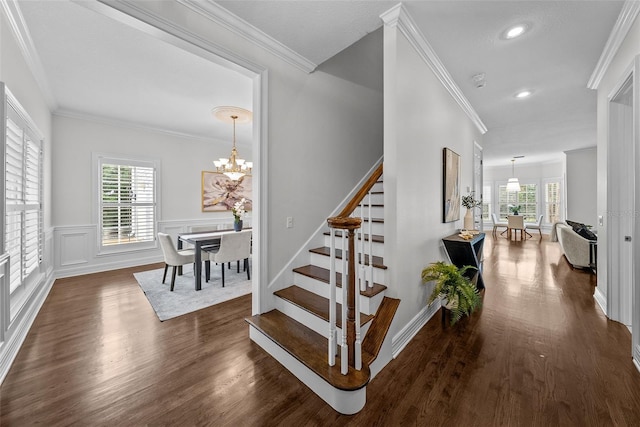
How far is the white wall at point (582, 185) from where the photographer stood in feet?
23.1

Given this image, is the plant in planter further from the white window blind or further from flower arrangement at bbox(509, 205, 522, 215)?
flower arrangement at bbox(509, 205, 522, 215)

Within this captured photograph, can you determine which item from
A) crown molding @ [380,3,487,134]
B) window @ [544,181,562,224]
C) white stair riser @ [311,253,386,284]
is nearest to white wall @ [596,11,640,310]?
crown molding @ [380,3,487,134]

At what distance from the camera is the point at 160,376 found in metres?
1.88

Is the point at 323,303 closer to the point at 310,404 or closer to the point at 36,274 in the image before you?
the point at 310,404

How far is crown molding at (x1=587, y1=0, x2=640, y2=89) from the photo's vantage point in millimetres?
1952

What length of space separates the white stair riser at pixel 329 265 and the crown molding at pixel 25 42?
325 cm

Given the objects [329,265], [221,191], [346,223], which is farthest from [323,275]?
[221,191]

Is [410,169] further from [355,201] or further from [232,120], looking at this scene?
[232,120]

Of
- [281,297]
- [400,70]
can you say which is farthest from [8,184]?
[400,70]

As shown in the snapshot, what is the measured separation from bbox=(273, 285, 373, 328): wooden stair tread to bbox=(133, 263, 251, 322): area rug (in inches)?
49.3

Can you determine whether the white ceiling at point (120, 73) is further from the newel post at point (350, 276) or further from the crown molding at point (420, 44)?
the newel post at point (350, 276)

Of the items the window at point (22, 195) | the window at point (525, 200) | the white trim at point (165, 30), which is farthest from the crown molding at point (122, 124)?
the window at point (525, 200)

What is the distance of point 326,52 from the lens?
2541 millimetres

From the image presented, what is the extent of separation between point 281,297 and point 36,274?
325cm
